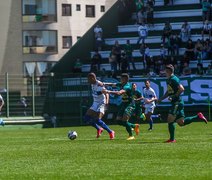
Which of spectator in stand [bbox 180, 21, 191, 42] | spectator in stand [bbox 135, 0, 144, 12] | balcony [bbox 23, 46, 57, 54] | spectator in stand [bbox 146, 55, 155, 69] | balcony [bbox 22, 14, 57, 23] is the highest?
spectator in stand [bbox 135, 0, 144, 12]

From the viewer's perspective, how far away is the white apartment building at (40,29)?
78812mm

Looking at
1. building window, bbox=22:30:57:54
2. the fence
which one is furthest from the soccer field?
building window, bbox=22:30:57:54

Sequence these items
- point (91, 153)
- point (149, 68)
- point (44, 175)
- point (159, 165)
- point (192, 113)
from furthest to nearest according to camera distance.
A: point (149, 68), point (192, 113), point (91, 153), point (159, 165), point (44, 175)

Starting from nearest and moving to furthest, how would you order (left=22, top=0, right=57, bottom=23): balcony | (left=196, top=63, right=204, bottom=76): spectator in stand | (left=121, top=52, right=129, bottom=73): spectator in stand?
(left=196, top=63, right=204, bottom=76): spectator in stand, (left=121, top=52, right=129, bottom=73): spectator in stand, (left=22, top=0, right=57, bottom=23): balcony

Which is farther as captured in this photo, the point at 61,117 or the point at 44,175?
the point at 61,117

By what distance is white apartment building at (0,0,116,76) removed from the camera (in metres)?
78.8

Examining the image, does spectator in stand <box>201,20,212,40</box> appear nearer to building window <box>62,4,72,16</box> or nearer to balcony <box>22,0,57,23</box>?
building window <box>62,4,72,16</box>

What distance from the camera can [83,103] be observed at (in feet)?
170

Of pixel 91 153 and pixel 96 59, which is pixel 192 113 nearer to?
pixel 96 59

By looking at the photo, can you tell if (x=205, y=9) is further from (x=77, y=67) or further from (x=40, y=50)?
(x=40, y=50)

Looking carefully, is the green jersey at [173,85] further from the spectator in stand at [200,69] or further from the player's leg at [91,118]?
the spectator in stand at [200,69]

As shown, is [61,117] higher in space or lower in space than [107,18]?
lower

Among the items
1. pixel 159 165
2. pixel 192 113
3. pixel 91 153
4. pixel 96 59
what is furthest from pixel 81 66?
pixel 159 165

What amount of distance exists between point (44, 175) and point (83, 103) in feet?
116
